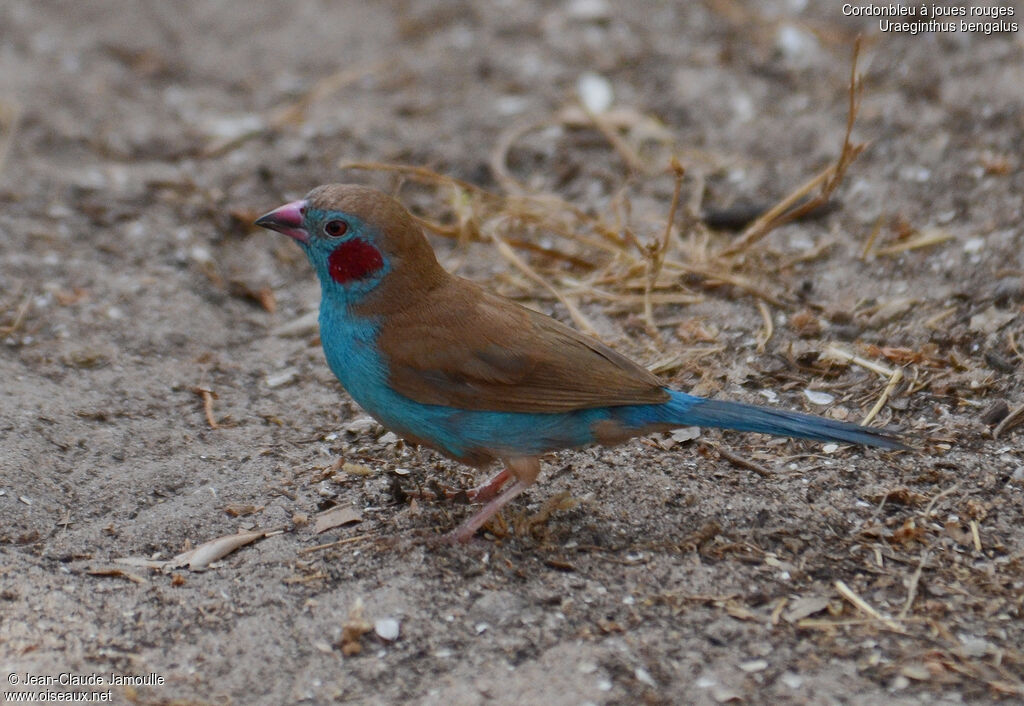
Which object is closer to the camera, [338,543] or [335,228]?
[338,543]

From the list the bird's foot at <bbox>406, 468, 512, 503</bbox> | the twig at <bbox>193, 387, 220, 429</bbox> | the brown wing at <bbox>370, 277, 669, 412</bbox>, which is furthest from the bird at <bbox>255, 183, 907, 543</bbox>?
the twig at <bbox>193, 387, 220, 429</bbox>

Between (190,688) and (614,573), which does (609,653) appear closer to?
(614,573)

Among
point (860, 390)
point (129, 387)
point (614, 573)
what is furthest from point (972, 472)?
point (129, 387)

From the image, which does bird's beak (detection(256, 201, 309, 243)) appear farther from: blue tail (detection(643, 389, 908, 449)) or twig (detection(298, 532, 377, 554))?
blue tail (detection(643, 389, 908, 449))

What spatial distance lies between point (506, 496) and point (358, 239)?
0.94 meters

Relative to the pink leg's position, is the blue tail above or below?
above

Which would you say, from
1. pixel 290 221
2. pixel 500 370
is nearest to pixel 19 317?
pixel 290 221

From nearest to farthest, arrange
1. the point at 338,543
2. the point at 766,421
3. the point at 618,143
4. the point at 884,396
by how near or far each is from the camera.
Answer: the point at 766,421, the point at 338,543, the point at 884,396, the point at 618,143

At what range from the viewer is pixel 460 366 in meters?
3.55

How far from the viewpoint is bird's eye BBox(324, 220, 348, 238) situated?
3689 millimetres

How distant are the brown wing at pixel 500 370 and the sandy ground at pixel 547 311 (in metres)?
0.39

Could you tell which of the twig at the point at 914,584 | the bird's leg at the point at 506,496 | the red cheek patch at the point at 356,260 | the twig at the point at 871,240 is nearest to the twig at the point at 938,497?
the twig at the point at 914,584

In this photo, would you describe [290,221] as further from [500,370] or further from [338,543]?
[338,543]

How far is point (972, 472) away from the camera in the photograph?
3680 mm
